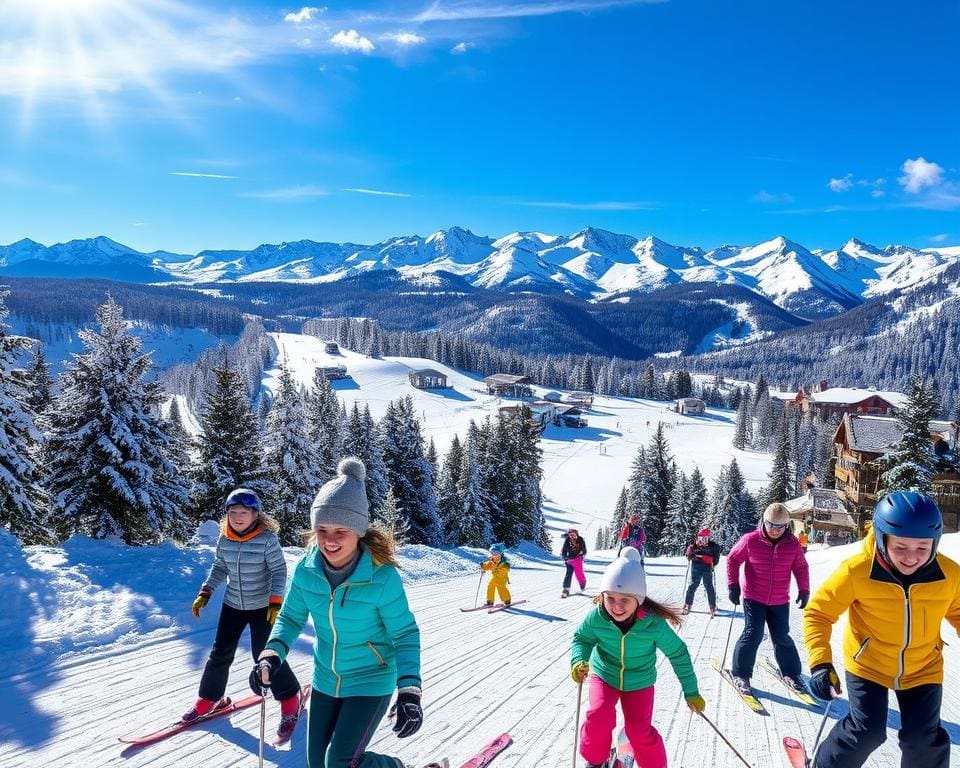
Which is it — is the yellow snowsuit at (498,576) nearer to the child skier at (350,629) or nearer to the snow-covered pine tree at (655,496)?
the child skier at (350,629)

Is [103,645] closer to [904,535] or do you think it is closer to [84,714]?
[84,714]

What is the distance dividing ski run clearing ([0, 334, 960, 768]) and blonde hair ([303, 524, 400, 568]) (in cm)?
241

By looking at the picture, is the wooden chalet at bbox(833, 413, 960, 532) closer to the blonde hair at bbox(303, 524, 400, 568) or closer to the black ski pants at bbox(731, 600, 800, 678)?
the black ski pants at bbox(731, 600, 800, 678)

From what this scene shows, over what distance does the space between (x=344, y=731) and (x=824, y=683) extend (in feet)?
9.54

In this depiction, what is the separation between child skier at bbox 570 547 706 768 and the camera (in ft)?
12.3

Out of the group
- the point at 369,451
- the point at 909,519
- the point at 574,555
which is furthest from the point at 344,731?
the point at 369,451

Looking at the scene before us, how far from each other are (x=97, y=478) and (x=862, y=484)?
1498 inches

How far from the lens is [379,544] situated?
339cm

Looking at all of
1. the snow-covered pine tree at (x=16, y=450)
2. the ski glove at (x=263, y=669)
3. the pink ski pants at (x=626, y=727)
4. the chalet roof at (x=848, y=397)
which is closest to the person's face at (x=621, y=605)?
the pink ski pants at (x=626, y=727)

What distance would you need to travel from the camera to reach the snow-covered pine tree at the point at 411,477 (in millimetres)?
29062

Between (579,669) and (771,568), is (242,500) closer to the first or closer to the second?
(579,669)

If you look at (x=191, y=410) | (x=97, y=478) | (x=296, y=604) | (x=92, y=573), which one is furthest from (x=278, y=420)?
(x=191, y=410)

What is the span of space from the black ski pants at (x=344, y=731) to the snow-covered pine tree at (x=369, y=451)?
22.7 meters

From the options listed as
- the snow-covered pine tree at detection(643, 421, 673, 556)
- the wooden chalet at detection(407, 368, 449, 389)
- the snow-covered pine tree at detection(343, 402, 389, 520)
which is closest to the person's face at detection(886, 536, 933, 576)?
the snow-covered pine tree at detection(343, 402, 389, 520)
